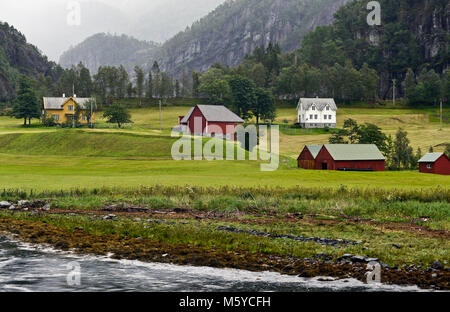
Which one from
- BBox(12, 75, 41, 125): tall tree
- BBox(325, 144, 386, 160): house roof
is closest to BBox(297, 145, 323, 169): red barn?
BBox(325, 144, 386, 160): house roof

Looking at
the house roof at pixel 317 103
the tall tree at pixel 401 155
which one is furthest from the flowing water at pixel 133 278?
the house roof at pixel 317 103

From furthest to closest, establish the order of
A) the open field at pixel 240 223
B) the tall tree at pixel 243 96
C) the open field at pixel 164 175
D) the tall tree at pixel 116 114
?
the tall tree at pixel 243 96, the tall tree at pixel 116 114, the open field at pixel 164 175, the open field at pixel 240 223

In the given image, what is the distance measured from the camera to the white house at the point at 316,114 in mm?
149875

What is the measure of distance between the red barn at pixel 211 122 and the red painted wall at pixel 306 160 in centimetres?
2777

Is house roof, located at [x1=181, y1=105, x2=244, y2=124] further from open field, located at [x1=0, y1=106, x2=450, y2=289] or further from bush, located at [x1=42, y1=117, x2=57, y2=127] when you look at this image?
open field, located at [x1=0, y1=106, x2=450, y2=289]

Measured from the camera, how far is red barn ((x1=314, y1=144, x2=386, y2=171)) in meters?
79.4

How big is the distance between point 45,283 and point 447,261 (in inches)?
654

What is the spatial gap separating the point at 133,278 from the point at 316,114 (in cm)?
13731

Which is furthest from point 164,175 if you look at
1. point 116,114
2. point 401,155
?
point 116,114

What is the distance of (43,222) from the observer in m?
29.5

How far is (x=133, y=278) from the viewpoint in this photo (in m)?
18.9

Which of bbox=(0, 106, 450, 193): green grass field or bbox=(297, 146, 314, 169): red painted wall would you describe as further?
bbox=(297, 146, 314, 169): red painted wall

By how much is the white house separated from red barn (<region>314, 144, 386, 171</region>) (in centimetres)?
6709

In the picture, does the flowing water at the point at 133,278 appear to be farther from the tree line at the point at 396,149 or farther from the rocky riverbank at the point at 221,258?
the tree line at the point at 396,149
